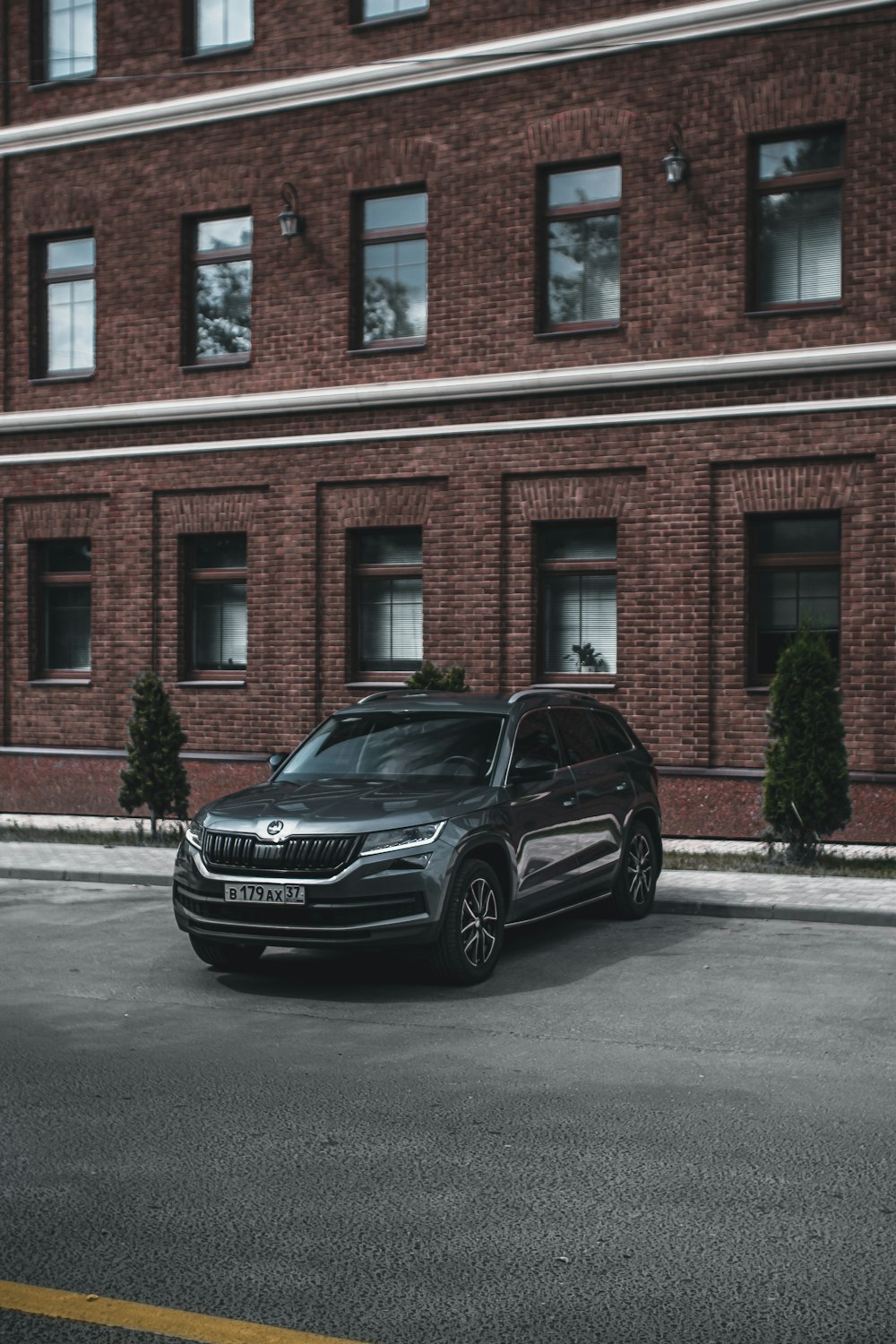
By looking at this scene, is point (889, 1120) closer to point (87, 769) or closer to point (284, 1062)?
point (284, 1062)

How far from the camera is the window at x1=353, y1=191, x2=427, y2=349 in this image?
62.8 ft

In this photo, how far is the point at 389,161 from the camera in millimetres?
18984

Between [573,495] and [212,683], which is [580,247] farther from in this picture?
[212,683]

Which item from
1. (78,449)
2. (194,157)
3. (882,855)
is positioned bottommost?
(882,855)

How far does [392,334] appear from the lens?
19.4 metres

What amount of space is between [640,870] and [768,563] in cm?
639

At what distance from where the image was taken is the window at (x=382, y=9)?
19156 mm

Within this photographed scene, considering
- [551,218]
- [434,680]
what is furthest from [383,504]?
[551,218]

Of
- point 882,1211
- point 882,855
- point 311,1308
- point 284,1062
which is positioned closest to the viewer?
point 311,1308

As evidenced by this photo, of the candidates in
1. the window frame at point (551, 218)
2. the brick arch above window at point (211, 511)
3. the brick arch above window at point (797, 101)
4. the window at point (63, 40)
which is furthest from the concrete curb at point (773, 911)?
the window at point (63, 40)

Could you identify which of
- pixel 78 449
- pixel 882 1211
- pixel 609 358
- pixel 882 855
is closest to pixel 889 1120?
pixel 882 1211

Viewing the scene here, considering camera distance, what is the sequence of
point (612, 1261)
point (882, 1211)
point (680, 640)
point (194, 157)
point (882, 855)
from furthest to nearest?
1. point (194, 157)
2. point (680, 640)
3. point (882, 855)
4. point (882, 1211)
5. point (612, 1261)

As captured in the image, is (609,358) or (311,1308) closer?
(311,1308)

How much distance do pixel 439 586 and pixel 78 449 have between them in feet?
18.3
